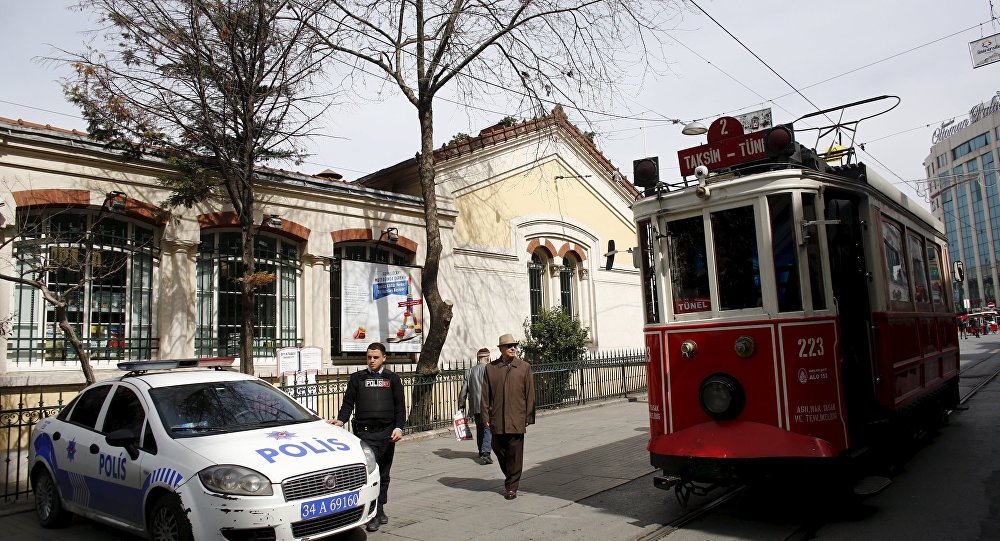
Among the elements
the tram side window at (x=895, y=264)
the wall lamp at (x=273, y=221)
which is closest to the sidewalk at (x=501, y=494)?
the tram side window at (x=895, y=264)

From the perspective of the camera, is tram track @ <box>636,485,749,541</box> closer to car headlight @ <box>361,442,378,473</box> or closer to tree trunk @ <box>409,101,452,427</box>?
car headlight @ <box>361,442,378,473</box>

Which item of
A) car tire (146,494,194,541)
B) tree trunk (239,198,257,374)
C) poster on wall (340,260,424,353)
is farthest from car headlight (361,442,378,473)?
poster on wall (340,260,424,353)

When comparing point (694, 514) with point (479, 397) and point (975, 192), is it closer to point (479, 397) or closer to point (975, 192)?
point (479, 397)

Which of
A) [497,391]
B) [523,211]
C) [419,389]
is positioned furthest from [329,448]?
[523,211]

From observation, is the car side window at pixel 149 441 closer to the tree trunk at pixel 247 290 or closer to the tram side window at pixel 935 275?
the tree trunk at pixel 247 290

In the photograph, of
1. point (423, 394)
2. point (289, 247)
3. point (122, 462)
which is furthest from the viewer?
point (289, 247)

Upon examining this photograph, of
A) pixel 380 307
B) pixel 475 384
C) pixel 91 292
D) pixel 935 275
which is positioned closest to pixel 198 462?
pixel 475 384

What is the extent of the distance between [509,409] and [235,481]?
328cm

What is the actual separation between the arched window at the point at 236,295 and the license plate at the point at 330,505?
780 cm

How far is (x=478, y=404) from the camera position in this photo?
11148mm

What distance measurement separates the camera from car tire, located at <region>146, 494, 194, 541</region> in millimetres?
5367

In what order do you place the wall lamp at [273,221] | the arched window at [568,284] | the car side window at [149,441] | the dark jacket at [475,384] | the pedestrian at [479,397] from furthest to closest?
the arched window at [568,284] → the wall lamp at [273,221] → the dark jacket at [475,384] → the pedestrian at [479,397] → the car side window at [149,441]

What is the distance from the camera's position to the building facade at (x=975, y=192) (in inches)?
3167

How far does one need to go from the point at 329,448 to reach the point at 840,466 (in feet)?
14.4
